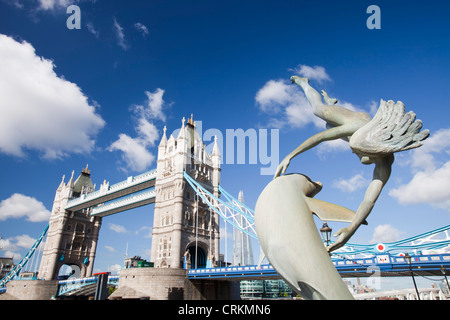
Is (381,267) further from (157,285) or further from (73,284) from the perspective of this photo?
(73,284)

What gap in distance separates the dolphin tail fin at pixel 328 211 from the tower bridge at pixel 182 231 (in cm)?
1109

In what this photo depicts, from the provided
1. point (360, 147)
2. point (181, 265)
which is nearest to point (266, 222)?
point (360, 147)

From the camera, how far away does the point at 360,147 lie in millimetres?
4469

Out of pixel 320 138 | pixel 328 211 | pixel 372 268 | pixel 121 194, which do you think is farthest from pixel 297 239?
pixel 121 194

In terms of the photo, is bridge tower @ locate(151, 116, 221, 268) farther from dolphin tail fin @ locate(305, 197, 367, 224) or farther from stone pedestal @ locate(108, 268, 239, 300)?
dolphin tail fin @ locate(305, 197, 367, 224)

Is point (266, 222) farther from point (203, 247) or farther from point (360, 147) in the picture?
point (203, 247)

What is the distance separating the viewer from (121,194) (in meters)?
40.5

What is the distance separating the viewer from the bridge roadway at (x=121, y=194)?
3593cm

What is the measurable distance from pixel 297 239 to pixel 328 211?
34.0 inches

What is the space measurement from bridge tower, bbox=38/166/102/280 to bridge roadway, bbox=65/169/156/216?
2.25 metres

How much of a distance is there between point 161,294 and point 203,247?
876cm

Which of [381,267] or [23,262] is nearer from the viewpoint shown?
[381,267]

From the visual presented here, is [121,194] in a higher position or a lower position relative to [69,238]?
higher
